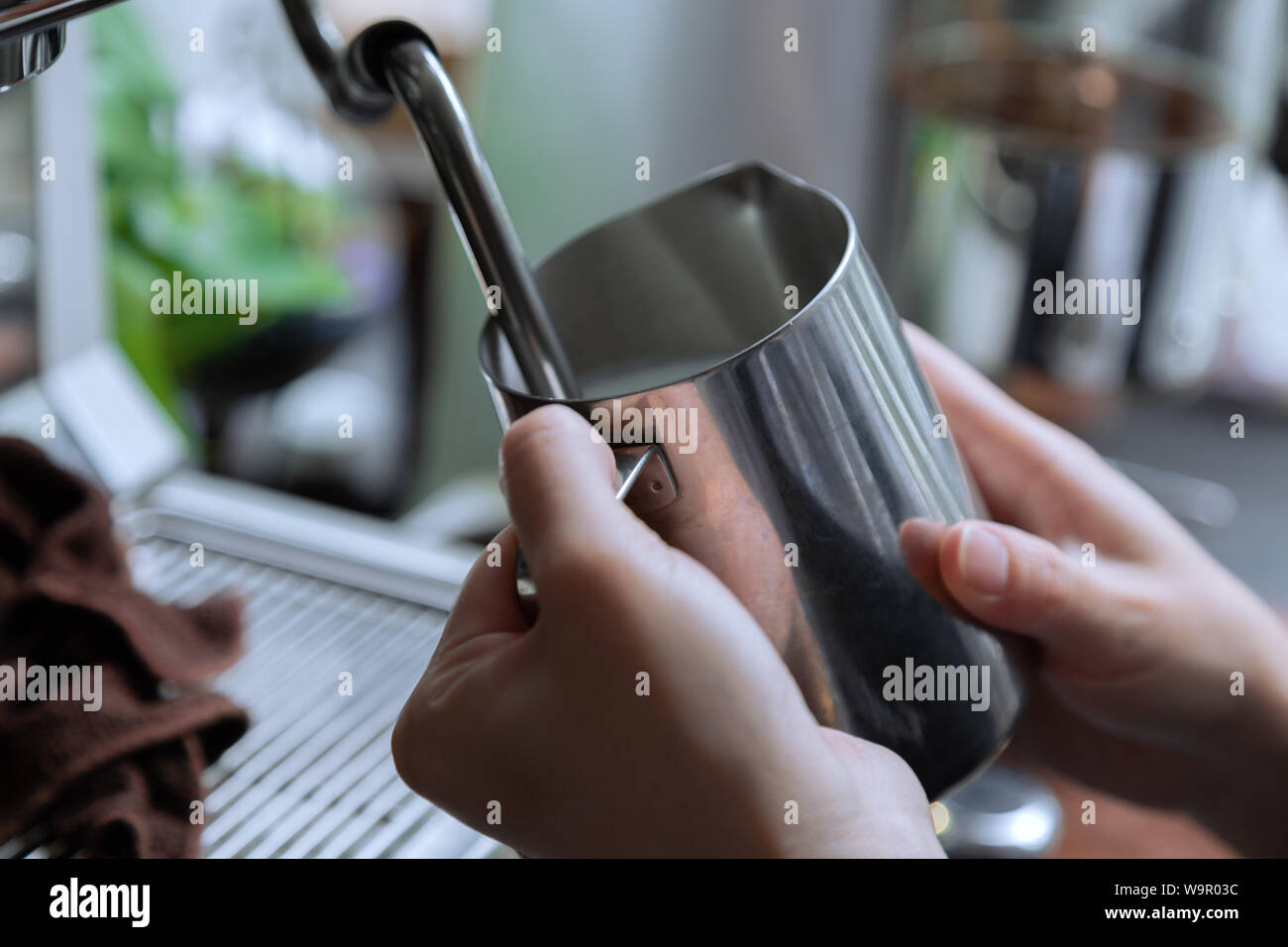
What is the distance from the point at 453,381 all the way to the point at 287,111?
1.01 ft

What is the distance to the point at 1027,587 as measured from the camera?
1.13 ft

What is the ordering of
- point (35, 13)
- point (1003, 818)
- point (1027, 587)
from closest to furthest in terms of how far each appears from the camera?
point (35, 13)
point (1027, 587)
point (1003, 818)

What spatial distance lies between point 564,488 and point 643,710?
54 mm

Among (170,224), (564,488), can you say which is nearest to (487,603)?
(564,488)

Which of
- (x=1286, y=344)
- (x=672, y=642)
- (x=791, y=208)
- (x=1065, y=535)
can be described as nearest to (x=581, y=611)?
(x=672, y=642)

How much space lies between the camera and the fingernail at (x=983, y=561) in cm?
31

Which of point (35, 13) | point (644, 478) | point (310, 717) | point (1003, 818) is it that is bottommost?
point (1003, 818)

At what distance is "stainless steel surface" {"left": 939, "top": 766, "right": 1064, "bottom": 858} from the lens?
49 centimetres

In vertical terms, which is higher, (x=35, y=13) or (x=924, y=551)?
(x=35, y=13)

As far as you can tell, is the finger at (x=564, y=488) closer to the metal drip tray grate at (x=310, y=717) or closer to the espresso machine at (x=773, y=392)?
the espresso machine at (x=773, y=392)

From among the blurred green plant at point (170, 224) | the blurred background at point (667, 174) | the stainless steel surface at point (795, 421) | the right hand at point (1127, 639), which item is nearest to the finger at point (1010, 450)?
the right hand at point (1127, 639)

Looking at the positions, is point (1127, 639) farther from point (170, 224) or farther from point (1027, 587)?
point (170, 224)

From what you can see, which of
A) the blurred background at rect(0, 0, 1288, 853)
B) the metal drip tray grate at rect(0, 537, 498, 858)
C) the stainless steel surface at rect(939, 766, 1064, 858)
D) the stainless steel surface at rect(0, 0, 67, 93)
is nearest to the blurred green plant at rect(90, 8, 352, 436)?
the blurred background at rect(0, 0, 1288, 853)

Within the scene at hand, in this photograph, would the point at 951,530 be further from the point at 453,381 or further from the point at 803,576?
the point at 453,381
